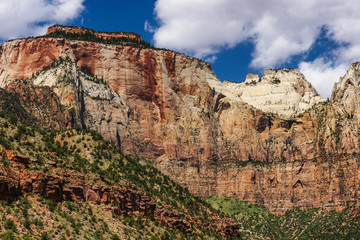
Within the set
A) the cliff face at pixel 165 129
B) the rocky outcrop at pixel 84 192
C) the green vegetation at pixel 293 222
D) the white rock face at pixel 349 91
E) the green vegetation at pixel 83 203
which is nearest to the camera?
the green vegetation at pixel 83 203

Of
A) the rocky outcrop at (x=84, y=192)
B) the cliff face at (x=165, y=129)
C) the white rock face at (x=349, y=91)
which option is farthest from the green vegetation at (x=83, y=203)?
the white rock face at (x=349, y=91)

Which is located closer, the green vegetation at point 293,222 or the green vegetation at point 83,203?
the green vegetation at point 83,203

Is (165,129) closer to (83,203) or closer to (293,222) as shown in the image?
(293,222)

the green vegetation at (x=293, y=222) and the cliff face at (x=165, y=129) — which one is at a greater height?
the cliff face at (x=165, y=129)

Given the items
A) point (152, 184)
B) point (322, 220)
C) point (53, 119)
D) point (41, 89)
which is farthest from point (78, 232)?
point (322, 220)

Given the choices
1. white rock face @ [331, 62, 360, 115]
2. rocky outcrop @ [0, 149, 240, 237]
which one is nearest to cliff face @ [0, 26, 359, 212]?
white rock face @ [331, 62, 360, 115]

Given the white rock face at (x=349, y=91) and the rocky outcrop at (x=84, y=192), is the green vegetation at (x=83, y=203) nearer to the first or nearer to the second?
the rocky outcrop at (x=84, y=192)

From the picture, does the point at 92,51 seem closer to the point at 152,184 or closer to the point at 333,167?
the point at 333,167

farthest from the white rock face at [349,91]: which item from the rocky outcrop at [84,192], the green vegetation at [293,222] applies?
the rocky outcrop at [84,192]

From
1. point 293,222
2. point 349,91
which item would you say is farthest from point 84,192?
point 349,91

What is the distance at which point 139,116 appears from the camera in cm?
19538

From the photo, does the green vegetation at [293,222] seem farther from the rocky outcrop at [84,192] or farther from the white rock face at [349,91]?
the rocky outcrop at [84,192]

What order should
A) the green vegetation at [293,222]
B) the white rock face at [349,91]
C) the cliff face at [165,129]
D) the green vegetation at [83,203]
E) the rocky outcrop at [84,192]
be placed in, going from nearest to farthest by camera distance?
the green vegetation at [83,203] < the rocky outcrop at [84,192] < the green vegetation at [293,222] < the cliff face at [165,129] < the white rock face at [349,91]

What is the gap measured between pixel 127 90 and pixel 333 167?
6252 centimetres
